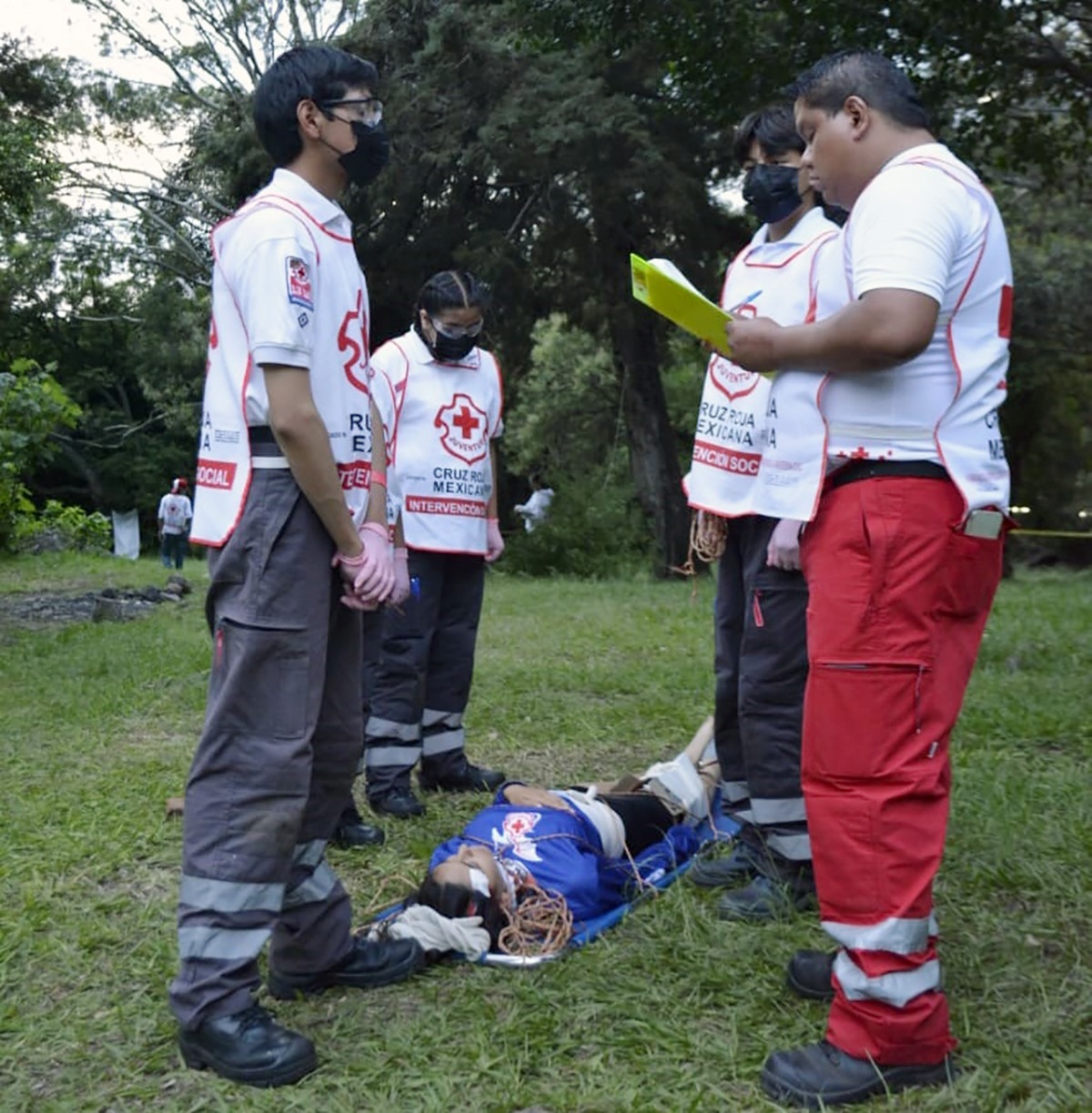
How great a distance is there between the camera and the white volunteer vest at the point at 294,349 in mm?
3156

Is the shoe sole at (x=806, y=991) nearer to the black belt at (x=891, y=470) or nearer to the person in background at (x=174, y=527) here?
the black belt at (x=891, y=470)

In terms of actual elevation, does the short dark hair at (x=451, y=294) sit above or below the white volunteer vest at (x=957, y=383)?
above

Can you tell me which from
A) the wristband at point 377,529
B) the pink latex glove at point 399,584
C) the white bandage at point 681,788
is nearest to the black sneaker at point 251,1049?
the pink latex glove at point 399,584

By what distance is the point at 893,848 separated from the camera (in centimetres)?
279

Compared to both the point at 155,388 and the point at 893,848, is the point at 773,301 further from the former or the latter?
the point at 155,388

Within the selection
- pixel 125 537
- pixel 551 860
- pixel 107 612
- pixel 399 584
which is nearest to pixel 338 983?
pixel 551 860

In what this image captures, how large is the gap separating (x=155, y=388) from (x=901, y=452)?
1570 inches

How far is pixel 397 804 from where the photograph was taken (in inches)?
214

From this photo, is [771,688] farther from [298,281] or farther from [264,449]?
[298,281]

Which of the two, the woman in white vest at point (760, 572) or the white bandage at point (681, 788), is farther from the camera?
the white bandage at point (681, 788)

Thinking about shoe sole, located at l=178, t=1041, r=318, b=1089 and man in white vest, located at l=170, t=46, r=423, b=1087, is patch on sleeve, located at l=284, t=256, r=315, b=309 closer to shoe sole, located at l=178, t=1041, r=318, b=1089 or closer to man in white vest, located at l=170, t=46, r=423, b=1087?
man in white vest, located at l=170, t=46, r=423, b=1087

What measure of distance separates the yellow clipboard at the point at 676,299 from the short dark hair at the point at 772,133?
121 cm

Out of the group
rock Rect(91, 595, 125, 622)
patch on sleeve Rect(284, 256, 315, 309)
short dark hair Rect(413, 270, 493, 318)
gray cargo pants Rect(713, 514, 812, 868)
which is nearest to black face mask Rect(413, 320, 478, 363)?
short dark hair Rect(413, 270, 493, 318)

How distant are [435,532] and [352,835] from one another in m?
1.30
